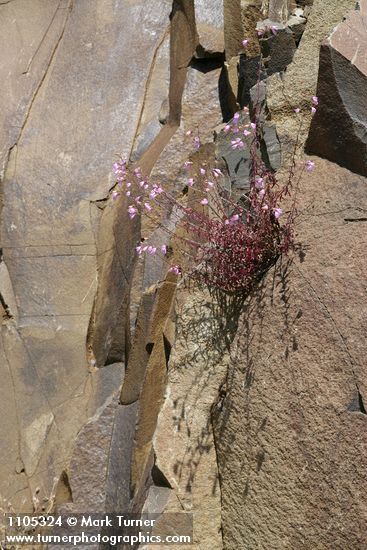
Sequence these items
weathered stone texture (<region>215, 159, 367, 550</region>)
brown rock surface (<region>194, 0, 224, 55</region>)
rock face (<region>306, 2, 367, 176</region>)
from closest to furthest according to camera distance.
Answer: weathered stone texture (<region>215, 159, 367, 550</region>) < rock face (<region>306, 2, 367, 176</region>) < brown rock surface (<region>194, 0, 224, 55</region>)

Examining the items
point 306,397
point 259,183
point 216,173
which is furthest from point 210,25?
point 306,397

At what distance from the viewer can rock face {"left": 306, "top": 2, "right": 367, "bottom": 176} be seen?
3.24 m

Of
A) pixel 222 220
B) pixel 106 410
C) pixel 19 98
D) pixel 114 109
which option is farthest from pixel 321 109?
pixel 19 98

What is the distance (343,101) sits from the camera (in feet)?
10.7

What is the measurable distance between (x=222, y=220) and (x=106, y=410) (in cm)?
121

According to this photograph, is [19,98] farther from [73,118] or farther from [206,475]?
[206,475]

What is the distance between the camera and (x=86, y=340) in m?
4.71

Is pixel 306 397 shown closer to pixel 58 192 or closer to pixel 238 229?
pixel 238 229

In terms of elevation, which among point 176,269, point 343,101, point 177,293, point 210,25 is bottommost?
point 177,293

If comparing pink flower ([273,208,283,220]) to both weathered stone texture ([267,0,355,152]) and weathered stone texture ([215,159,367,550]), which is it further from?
weathered stone texture ([267,0,355,152])

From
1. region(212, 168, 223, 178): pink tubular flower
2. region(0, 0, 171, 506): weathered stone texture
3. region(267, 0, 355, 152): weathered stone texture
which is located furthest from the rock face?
region(0, 0, 171, 506): weathered stone texture

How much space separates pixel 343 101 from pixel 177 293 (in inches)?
40.1

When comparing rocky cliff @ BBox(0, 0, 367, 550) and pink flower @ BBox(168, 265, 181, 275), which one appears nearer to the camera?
rocky cliff @ BBox(0, 0, 367, 550)

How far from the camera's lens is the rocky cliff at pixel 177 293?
297 cm
